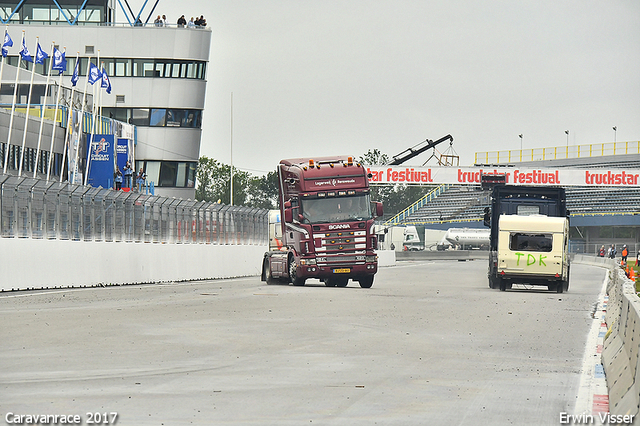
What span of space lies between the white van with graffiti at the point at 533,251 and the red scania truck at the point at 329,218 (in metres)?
4.21

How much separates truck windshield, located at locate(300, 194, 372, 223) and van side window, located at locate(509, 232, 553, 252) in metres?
5.00

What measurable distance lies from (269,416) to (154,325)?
8014 millimetres

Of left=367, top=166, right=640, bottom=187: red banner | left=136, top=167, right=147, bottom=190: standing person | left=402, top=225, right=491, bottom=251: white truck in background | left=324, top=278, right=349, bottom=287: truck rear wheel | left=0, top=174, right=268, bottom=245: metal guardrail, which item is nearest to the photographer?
left=0, top=174, right=268, bottom=245: metal guardrail

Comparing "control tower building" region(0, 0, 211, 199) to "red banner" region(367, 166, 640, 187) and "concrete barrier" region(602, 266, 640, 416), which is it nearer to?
"red banner" region(367, 166, 640, 187)

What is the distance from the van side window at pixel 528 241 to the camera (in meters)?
32.1

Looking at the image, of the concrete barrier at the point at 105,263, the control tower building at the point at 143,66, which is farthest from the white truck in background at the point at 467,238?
the concrete barrier at the point at 105,263

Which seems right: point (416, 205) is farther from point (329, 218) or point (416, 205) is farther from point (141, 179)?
point (329, 218)

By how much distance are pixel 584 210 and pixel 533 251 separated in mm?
73715

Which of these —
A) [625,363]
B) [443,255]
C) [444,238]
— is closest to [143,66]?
[443,255]

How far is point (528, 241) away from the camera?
32250 millimetres

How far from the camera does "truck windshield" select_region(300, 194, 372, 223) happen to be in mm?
30453

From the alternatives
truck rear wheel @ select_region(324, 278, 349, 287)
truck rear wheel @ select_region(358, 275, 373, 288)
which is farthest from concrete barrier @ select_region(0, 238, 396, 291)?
truck rear wheel @ select_region(358, 275, 373, 288)

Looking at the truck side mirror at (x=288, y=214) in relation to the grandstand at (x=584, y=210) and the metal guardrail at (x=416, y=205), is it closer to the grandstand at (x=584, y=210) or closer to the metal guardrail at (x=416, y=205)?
the grandstand at (x=584, y=210)

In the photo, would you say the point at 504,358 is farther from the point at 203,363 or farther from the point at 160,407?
the point at 160,407
